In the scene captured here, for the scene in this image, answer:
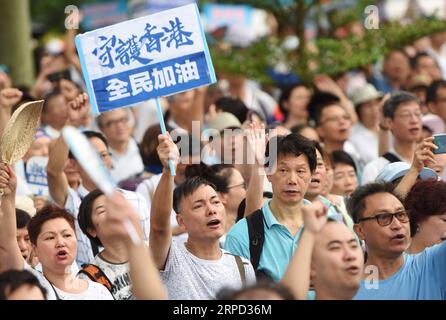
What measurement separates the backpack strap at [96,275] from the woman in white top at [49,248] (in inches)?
6.6

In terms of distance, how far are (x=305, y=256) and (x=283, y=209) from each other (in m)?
1.59

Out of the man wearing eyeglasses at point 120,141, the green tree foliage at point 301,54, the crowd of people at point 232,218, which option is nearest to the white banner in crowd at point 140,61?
the crowd of people at point 232,218

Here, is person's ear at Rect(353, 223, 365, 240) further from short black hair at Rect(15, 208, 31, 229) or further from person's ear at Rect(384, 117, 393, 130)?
person's ear at Rect(384, 117, 393, 130)

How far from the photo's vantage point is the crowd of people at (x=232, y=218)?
17.7ft

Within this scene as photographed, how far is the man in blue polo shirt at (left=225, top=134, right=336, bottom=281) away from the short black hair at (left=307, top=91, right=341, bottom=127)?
319cm

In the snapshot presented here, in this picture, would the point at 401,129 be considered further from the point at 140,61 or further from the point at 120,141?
the point at 140,61

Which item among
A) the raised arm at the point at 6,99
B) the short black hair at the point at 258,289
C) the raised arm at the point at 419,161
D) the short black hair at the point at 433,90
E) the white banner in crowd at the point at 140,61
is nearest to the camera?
the short black hair at the point at 258,289

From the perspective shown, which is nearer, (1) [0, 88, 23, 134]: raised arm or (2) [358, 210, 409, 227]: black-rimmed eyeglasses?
(2) [358, 210, 409, 227]: black-rimmed eyeglasses

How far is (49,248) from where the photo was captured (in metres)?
6.32

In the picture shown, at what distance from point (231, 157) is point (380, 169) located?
1204 mm

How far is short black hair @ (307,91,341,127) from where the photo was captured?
1036cm

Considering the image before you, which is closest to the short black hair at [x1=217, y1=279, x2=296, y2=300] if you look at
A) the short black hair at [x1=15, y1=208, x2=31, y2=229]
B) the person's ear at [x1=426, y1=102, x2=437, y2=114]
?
the short black hair at [x1=15, y1=208, x2=31, y2=229]

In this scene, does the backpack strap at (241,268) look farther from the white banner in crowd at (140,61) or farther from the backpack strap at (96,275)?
the white banner in crowd at (140,61)
